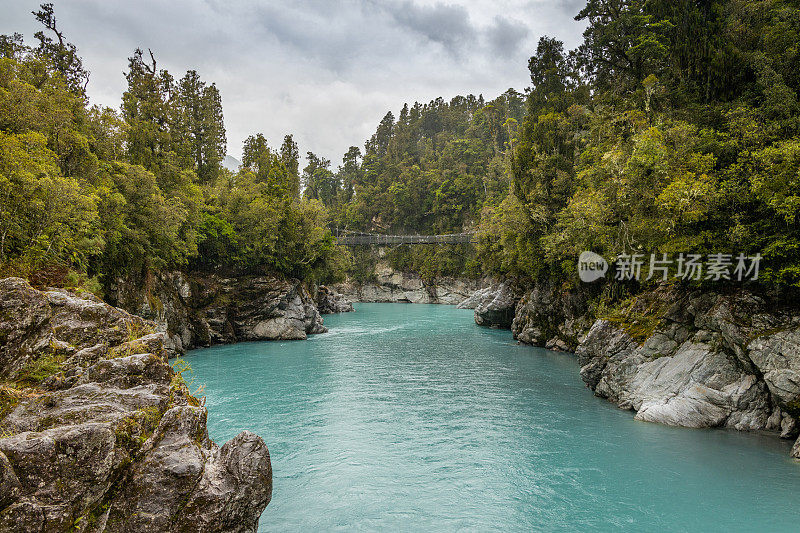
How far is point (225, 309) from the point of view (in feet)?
97.8

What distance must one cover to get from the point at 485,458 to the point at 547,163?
66.9 feet

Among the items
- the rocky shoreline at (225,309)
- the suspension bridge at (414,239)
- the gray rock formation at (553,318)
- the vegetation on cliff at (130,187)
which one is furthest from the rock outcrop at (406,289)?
the gray rock formation at (553,318)

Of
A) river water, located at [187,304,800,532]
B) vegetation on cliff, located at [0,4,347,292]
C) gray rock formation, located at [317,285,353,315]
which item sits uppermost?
vegetation on cliff, located at [0,4,347,292]

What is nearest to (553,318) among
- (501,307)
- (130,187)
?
(501,307)

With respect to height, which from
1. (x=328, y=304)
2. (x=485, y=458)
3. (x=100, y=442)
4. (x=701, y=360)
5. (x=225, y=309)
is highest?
(x=100, y=442)

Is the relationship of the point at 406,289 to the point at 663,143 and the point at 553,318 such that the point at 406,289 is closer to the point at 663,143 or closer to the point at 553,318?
the point at 553,318

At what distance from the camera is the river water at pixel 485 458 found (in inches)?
339

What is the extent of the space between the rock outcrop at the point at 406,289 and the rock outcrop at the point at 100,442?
56988mm

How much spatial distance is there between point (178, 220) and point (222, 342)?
9.85m

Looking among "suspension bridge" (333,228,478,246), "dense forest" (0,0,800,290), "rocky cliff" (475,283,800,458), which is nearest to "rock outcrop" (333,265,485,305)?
"suspension bridge" (333,228,478,246)

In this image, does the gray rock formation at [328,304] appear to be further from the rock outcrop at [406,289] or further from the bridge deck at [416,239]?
the rock outcrop at [406,289]

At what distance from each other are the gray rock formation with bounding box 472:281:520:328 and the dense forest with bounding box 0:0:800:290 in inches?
66.1

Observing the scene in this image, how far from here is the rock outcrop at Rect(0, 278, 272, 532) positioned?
16.1 ft

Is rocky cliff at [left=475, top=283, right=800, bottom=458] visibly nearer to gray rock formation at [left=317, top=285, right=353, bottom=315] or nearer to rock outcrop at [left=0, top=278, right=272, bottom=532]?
rock outcrop at [left=0, top=278, right=272, bottom=532]
